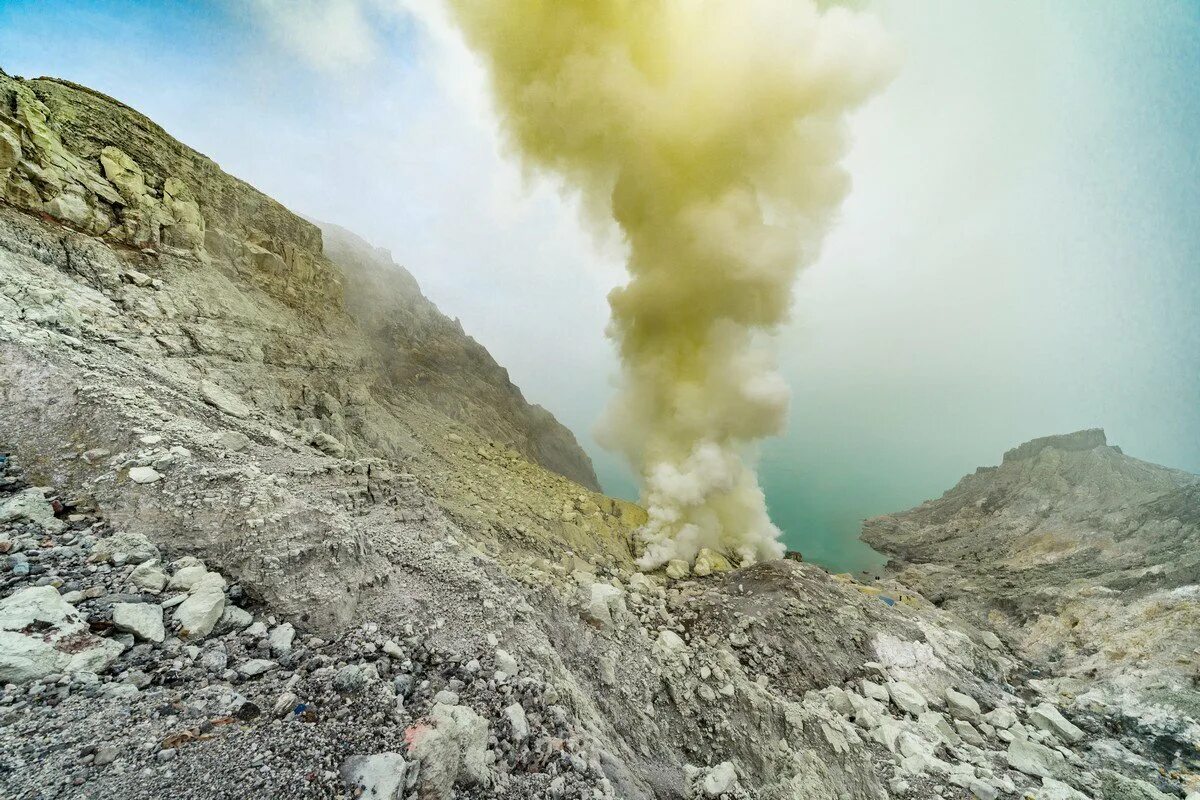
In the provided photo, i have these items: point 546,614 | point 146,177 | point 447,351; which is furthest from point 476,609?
point 447,351

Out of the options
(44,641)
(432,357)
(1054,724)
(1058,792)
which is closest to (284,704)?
(44,641)

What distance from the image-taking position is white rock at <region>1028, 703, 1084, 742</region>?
9.38 meters

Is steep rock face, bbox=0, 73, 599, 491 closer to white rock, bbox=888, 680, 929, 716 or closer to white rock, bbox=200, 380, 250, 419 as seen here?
white rock, bbox=200, 380, 250, 419

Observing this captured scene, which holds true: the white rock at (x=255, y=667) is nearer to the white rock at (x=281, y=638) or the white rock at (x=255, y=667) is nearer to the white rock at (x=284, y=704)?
the white rock at (x=281, y=638)

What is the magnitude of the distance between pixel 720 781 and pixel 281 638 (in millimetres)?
6401

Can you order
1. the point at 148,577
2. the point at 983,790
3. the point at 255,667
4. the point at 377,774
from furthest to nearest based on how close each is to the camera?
the point at 983,790 < the point at 148,577 < the point at 255,667 < the point at 377,774

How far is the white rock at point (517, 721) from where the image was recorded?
4055mm

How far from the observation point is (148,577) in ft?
12.6

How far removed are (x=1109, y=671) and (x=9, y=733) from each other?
22408mm

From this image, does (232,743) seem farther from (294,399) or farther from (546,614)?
(294,399)

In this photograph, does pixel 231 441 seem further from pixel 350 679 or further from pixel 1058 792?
pixel 1058 792

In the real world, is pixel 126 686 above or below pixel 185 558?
below

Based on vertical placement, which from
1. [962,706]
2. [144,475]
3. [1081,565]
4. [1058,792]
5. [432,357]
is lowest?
[144,475]

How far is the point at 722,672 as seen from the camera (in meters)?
8.17
